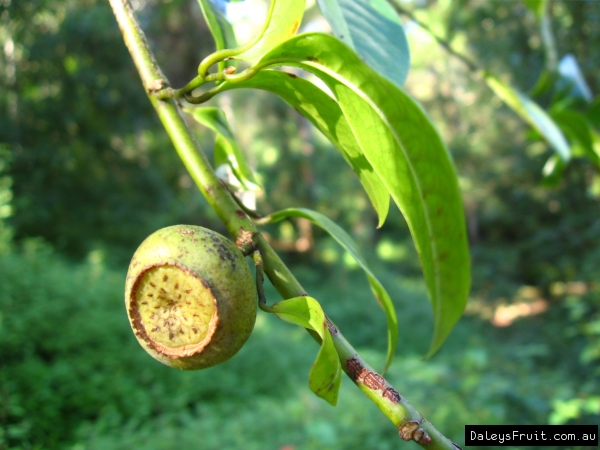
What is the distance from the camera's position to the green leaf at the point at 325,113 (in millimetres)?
352

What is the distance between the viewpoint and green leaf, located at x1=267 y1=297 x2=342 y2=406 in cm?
29

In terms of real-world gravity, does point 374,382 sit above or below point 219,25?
below

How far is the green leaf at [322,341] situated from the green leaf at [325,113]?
0.11 meters

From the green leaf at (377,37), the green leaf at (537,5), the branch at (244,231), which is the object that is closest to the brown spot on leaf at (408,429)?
the branch at (244,231)

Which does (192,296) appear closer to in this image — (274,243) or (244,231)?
(244,231)

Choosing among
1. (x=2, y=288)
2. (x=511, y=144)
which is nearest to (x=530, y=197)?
(x=511, y=144)

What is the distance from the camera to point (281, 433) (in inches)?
96.2

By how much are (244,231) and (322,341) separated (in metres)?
0.10

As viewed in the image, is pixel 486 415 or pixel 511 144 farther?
pixel 511 144

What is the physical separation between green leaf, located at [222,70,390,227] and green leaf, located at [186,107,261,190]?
101 mm

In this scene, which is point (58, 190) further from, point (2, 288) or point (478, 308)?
point (478, 308)

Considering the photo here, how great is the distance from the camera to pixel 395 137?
300 mm

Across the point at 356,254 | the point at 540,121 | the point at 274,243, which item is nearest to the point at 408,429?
the point at 356,254

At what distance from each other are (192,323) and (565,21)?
5667mm
